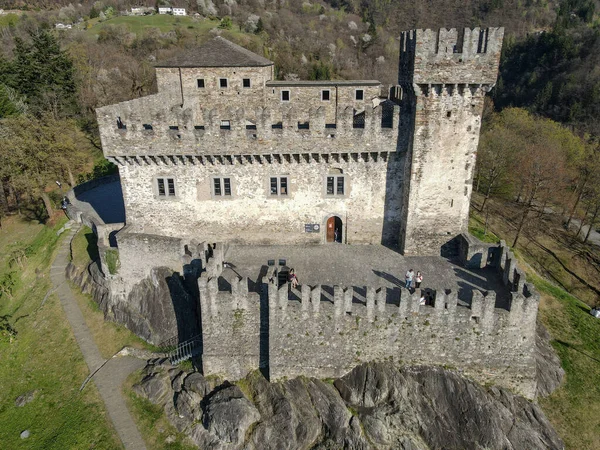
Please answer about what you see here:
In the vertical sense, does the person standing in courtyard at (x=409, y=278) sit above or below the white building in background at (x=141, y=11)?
below

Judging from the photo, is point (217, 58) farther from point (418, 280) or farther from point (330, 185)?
point (418, 280)

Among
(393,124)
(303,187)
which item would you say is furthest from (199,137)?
(393,124)

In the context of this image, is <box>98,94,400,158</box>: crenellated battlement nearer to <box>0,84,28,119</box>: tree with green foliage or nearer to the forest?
the forest

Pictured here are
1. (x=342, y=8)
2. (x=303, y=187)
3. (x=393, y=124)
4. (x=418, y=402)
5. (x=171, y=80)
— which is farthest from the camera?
(x=342, y=8)

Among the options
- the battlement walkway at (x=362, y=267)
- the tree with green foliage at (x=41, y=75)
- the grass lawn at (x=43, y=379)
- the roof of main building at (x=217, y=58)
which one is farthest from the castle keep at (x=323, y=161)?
the tree with green foliage at (x=41, y=75)

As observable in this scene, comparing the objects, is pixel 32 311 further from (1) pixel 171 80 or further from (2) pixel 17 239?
(1) pixel 171 80

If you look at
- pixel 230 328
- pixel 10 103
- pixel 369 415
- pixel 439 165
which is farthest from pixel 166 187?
pixel 10 103

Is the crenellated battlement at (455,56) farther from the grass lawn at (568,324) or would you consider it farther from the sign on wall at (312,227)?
the grass lawn at (568,324)
